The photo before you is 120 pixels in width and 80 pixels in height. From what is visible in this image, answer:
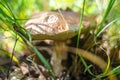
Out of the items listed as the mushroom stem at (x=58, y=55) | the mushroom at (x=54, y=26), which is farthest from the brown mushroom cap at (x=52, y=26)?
the mushroom stem at (x=58, y=55)

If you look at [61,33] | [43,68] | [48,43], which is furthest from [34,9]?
[61,33]

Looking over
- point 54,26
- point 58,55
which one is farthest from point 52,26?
point 58,55

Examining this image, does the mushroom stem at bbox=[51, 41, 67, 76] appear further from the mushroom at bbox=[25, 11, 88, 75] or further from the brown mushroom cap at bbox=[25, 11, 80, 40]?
the brown mushroom cap at bbox=[25, 11, 80, 40]

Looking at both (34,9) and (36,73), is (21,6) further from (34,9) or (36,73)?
(36,73)

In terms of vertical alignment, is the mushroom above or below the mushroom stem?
above

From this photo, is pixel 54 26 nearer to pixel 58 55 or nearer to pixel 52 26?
pixel 52 26

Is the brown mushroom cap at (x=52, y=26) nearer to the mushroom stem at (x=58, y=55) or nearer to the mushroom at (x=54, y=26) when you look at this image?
the mushroom at (x=54, y=26)

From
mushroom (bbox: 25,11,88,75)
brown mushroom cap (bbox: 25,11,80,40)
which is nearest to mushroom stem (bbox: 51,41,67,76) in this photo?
mushroom (bbox: 25,11,88,75)
